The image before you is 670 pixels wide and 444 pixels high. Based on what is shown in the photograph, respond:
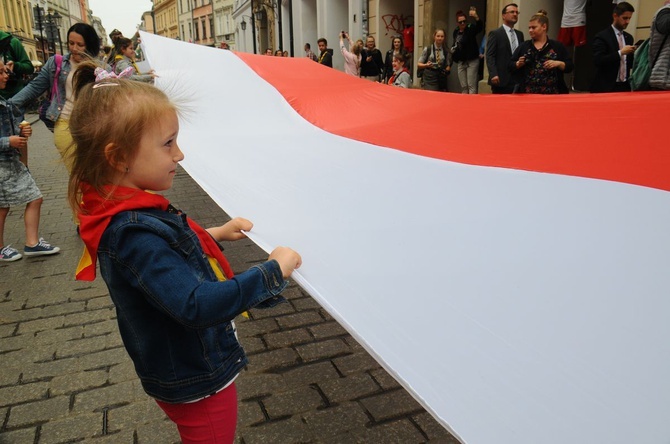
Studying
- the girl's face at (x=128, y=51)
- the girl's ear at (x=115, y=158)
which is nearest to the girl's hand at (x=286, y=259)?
the girl's ear at (x=115, y=158)

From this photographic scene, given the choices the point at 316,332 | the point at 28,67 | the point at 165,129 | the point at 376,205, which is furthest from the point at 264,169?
the point at 28,67

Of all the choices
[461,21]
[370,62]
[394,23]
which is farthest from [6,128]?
[394,23]

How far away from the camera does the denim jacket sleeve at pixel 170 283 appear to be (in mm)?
1259

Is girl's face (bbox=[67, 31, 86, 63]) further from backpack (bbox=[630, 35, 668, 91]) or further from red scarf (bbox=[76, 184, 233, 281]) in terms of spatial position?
backpack (bbox=[630, 35, 668, 91])

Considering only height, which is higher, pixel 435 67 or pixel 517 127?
pixel 435 67

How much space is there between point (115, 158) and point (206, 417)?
74 cm

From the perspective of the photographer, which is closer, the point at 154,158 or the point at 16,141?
the point at 154,158

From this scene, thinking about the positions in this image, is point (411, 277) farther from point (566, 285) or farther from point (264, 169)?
point (264, 169)

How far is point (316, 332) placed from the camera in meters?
3.20

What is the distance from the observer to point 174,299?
126 centimetres

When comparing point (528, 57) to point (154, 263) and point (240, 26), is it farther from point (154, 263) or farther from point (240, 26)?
point (240, 26)

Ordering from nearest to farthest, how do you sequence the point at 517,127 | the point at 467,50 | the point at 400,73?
the point at 517,127 < the point at 400,73 < the point at 467,50

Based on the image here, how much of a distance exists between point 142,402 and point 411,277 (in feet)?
4.95

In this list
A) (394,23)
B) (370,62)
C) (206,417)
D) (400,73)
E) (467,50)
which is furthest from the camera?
(394,23)
